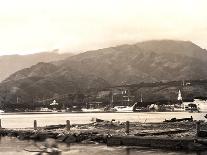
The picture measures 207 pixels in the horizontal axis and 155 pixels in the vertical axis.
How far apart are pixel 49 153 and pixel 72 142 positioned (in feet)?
106

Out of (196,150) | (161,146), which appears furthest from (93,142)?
(196,150)

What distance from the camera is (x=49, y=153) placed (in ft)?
118

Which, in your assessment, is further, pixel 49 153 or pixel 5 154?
pixel 5 154

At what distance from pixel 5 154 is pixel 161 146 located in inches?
759

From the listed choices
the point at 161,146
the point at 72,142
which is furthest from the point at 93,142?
the point at 161,146

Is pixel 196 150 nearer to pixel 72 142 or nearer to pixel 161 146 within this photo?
pixel 161 146

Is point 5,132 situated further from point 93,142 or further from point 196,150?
point 196,150

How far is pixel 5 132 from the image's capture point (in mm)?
88500

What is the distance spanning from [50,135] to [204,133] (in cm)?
2688

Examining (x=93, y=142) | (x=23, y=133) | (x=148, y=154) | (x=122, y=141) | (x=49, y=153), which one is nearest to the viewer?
(x=49, y=153)

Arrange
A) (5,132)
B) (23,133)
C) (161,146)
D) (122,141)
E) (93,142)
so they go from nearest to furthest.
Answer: (161,146) → (122,141) → (93,142) → (23,133) → (5,132)

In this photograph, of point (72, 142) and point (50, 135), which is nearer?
point (72, 142)

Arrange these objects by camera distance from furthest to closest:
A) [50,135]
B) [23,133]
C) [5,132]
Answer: [5,132] → [23,133] → [50,135]

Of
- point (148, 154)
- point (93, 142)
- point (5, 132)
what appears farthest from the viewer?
point (5, 132)
